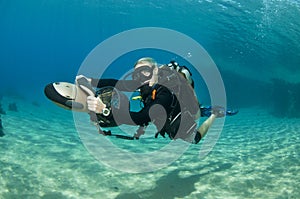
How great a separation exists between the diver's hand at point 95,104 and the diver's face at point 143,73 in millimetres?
876

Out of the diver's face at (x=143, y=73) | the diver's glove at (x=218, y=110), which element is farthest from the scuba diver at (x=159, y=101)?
the diver's glove at (x=218, y=110)

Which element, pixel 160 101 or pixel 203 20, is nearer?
pixel 160 101

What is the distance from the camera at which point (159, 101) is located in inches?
154

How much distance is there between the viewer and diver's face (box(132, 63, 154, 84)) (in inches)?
165

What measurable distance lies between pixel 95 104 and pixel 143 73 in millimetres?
1023

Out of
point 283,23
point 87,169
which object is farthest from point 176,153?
point 283,23

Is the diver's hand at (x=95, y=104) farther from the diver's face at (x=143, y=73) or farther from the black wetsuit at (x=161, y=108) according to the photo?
the diver's face at (x=143, y=73)

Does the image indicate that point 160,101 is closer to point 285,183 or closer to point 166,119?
point 166,119

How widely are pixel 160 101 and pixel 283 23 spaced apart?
29.1 meters

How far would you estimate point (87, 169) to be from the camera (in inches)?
320

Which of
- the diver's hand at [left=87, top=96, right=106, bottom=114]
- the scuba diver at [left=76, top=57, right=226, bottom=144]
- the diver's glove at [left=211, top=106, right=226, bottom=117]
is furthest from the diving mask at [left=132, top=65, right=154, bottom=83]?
the diver's glove at [left=211, top=106, right=226, bottom=117]

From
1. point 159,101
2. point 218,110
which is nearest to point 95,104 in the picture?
point 159,101

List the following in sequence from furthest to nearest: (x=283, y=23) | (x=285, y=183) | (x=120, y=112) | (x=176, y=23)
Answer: (x=176, y=23) → (x=283, y=23) → (x=285, y=183) → (x=120, y=112)

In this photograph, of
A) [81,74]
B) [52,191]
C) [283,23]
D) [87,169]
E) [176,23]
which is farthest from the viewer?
[176,23]
